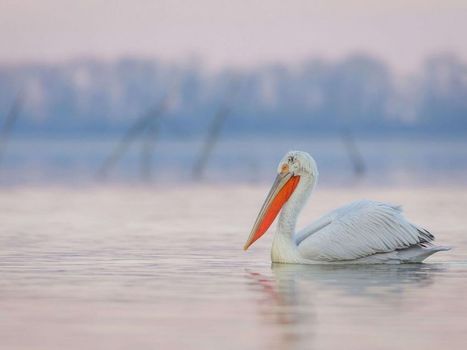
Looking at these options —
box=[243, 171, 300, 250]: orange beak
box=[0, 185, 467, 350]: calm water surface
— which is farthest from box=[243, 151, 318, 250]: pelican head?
box=[0, 185, 467, 350]: calm water surface

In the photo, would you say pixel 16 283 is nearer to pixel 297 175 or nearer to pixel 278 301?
pixel 278 301

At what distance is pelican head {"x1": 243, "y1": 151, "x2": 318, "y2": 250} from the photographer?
11695mm

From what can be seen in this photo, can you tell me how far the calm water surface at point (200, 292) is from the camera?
7.07 metres

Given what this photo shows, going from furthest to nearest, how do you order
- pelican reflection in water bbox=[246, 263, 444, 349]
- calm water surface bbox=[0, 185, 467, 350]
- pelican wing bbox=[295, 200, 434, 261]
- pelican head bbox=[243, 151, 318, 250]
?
pelican head bbox=[243, 151, 318, 250], pelican wing bbox=[295, 200, 434, 261], pelican reflection in water bbox=[246, 263, 444, 349], calm water surface bbox=[0, 185, 467, 350]

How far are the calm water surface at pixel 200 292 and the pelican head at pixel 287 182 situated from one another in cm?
34

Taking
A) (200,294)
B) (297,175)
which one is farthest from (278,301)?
(297,175)

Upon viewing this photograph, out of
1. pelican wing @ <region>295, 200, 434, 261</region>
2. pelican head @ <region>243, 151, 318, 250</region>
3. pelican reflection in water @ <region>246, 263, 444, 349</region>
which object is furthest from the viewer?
pelican head @ <region>243, 151, 318, 250</region>

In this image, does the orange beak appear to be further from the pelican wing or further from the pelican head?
the pelican wing

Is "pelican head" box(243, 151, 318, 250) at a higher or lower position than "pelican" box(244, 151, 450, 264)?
higher

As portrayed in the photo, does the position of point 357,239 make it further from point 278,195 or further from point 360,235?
point 278,195

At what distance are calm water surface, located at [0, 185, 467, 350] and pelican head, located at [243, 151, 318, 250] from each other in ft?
1.12

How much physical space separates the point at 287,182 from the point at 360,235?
105 cm

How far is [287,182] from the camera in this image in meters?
11.8

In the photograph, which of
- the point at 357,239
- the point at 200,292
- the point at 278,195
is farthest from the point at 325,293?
the point at 278,195
